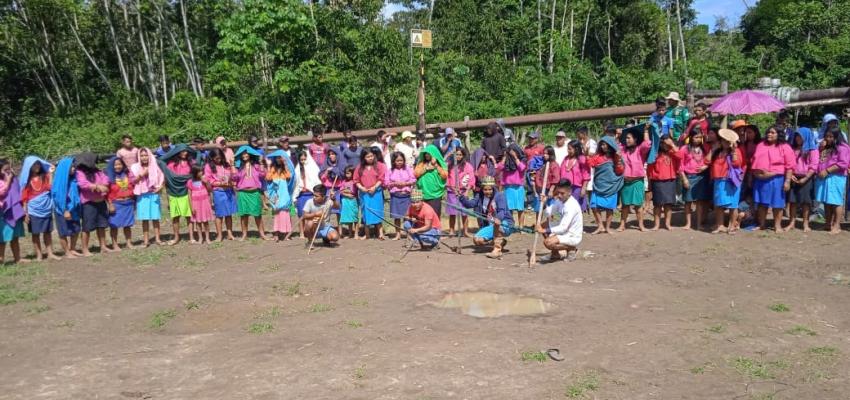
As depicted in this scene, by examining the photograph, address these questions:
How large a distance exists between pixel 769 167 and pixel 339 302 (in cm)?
642

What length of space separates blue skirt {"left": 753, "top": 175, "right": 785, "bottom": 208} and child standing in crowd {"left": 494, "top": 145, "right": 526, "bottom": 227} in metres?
3.44

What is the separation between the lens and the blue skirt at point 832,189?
8.76m

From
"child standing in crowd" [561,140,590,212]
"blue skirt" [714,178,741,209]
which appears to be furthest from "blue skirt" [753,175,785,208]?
"child standing in crowd" [561,140,590,212]

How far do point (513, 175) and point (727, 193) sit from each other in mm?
3168

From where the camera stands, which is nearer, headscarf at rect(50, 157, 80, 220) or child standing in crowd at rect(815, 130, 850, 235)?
child standing in crowd at rect(815, 130, 850, 235)

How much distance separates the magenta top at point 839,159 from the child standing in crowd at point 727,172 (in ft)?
3.57

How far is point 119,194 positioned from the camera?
9961mm

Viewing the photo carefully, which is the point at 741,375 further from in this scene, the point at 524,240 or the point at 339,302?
the point at 524,240

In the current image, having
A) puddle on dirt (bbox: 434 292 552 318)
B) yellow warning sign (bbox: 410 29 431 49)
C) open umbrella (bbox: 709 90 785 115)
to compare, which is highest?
yellow warning sign (bbox: 410 29 431 49)

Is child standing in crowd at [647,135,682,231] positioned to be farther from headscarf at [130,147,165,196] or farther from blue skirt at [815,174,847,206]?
headscarf at [130,147,165,196]

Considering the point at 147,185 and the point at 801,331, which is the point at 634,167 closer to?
the point at 801,331

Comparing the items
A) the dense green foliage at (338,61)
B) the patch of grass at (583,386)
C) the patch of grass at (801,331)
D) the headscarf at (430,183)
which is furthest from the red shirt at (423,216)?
the dense green foliage at (338,61)

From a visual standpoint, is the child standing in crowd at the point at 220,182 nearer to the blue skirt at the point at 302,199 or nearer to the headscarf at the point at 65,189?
the blue skirt at the point at 302,199

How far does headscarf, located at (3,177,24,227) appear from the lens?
9.14 meters
